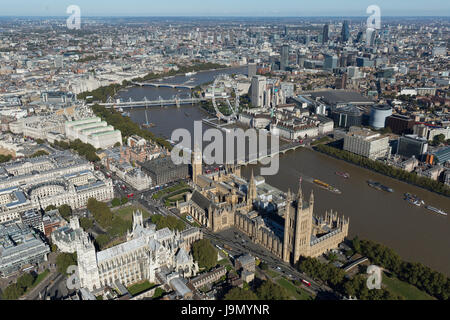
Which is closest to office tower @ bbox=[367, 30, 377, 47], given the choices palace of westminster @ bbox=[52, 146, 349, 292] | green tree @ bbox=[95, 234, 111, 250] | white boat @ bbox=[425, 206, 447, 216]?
white boat @ bbox=[425, 206, 447, 216]

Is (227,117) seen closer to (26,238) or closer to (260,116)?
(260,116)

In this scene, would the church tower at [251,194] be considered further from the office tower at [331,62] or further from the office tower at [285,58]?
the office tower at [331,62]

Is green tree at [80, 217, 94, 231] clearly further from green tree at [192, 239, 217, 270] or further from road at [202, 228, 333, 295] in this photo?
green tree at [192, 239, 217, 270]

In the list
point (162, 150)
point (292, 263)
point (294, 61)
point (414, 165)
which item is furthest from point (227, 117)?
point (294, 61)

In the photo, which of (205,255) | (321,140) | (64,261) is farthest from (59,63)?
(205,255)

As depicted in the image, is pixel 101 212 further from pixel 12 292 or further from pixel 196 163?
pixel 196 163

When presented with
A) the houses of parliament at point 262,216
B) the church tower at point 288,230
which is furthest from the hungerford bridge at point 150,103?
the church tower at point 288,230
